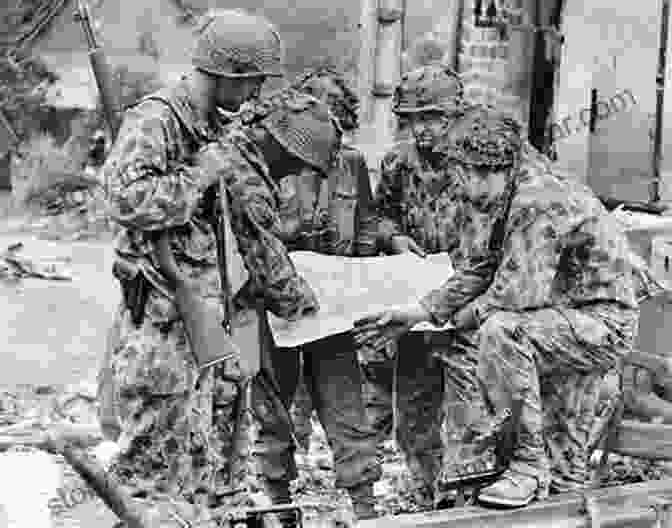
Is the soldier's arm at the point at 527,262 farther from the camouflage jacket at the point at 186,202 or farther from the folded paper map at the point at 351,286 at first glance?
the camouflage jacket at the point at 186,202

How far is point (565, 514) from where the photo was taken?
195 inches

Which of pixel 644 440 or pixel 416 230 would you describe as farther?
pixel 416 230

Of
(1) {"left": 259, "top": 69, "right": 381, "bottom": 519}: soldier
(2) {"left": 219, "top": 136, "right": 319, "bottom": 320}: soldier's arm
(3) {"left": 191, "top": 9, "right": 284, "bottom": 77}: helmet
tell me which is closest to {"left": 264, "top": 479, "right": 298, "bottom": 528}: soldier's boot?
(1) {"left": 259, "top": 69, "right": 381, "bottom": 519}: soldier

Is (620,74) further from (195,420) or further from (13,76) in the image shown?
(195,420)

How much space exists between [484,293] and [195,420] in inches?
53.8

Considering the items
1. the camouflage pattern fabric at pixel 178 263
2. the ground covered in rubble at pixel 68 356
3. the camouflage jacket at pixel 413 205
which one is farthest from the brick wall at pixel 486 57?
the camouflage pattern fabric at pixel 178 263

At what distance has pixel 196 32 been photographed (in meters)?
4.80

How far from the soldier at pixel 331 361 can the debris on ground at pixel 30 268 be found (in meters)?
4.84

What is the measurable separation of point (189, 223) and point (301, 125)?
1.92 feet

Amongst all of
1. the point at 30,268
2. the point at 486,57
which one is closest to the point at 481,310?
the point at 486,57

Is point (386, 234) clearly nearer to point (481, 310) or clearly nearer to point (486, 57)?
point (481, 310)

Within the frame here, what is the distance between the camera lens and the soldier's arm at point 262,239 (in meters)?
4.88

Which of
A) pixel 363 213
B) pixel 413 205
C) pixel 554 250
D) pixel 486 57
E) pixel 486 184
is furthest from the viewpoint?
pixel 486 57

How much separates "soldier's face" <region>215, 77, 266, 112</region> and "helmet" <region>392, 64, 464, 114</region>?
4.95 feet
